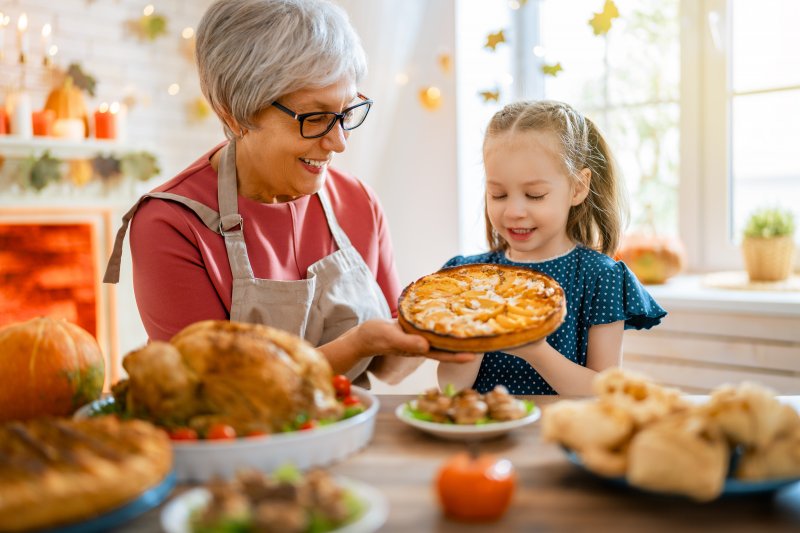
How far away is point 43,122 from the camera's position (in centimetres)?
348

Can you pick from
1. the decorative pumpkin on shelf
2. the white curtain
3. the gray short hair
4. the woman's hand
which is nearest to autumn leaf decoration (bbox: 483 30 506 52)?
the white curtain

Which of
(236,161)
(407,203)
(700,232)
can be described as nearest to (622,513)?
(236,161)

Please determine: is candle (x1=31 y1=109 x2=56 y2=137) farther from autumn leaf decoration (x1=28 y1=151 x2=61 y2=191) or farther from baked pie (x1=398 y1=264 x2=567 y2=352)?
baked pie (x1=398 y1=264 x2=567 y2=352)

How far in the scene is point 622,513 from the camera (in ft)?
2.81

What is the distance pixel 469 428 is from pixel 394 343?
1.10ft

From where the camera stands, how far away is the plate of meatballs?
1.08 metres

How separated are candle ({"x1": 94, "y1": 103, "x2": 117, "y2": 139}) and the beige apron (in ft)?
6.12

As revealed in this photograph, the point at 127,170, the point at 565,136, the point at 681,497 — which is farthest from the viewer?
the point at 127,170

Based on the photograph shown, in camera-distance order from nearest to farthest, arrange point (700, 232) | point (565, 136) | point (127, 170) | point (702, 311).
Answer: point (565, 136) → point (702, 311) → point (700, 232) → point (127, 170)

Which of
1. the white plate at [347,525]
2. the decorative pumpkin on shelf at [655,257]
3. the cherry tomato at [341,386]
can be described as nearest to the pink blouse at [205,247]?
the cherry tomato at [341,386]

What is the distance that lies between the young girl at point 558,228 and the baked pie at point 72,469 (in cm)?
97

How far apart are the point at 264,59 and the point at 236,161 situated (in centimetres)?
33

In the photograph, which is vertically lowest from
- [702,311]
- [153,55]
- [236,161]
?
[702,311]

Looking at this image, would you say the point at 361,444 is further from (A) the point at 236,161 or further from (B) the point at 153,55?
(B) the point at 153,55
